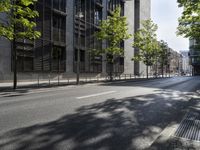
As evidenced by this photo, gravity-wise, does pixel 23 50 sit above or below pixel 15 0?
below

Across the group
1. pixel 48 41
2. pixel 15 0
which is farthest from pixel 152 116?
pixel 48 41

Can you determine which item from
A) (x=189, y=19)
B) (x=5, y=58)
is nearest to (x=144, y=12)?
(x=189, y=19)

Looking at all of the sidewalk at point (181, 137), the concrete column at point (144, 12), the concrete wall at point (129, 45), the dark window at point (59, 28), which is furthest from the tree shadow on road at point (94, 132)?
the concrete column at point (144, 12)

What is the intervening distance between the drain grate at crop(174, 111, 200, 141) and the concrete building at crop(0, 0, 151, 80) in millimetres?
16679

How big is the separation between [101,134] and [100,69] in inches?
1337

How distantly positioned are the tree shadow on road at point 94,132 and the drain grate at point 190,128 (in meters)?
0.30

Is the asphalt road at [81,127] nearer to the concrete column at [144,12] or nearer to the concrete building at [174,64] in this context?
the concrete column at [144,12]

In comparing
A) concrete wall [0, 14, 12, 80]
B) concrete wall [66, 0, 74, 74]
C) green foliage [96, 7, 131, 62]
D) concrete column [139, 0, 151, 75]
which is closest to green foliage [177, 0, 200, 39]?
green foliage [96, 7, 131, 62]

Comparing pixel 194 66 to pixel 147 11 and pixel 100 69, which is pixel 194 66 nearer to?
pixel 147 11

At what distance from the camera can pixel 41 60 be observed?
26.6 m

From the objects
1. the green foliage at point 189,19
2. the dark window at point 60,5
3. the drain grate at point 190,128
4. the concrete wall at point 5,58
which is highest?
the dark window at point 60,5

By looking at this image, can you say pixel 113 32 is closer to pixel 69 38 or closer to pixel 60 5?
pixel 69 38

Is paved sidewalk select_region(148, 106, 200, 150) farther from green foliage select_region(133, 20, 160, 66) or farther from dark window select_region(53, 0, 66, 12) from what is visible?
green foliage select_region(133, 20, 160, 66)

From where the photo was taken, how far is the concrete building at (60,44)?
24.1m
